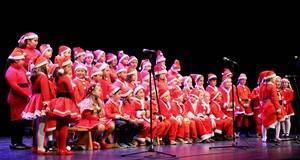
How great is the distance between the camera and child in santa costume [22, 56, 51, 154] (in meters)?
6.56

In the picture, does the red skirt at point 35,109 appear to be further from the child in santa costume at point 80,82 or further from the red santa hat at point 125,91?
the red santa hat at point 125,91

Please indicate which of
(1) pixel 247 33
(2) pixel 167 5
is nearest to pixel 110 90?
(2) pixel 167 5

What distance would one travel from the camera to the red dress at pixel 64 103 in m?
6.43

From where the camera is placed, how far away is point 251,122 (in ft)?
38.0

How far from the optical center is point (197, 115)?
31.4 ft

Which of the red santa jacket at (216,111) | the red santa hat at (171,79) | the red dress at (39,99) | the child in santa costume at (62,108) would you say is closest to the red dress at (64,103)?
the child in santa costume at (62,108)

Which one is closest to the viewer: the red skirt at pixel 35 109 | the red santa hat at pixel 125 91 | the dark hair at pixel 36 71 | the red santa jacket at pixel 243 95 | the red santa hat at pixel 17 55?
the red skirt at pixel 35 109

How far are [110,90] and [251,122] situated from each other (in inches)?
189

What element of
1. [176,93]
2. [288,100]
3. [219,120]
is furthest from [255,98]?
[176,93]

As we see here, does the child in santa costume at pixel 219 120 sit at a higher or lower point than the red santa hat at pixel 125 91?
lower

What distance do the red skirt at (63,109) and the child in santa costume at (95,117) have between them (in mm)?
805

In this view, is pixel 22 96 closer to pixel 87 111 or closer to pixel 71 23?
pixel 87 111

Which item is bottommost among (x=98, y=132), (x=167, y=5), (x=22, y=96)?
(x=98, y=132)

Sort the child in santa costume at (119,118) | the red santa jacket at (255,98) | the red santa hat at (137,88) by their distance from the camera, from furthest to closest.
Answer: the red santa jacket at (255,98)
the red santa hat at (137,88)
the child in santa costume at (119,118)
